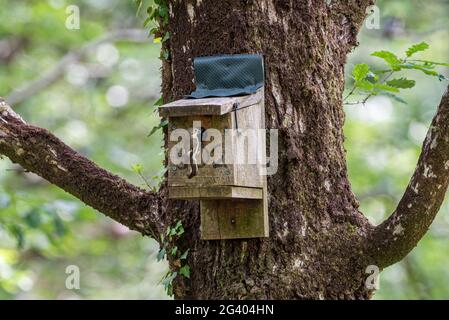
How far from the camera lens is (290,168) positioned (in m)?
2.53

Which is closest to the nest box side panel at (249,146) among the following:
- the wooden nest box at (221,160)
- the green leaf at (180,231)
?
the wooden nest box at (221,160)

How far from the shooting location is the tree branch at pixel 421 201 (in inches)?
92.6

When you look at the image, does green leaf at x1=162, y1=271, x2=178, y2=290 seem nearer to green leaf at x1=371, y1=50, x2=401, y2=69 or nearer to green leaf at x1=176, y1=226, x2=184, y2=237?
green leaf at x1=176, y1=226, x2=184, y2=237

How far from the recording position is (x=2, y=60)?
31.9 ft

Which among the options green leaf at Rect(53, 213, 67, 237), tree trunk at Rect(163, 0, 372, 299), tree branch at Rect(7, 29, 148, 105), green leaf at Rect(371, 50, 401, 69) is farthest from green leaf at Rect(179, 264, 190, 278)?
tree branch at Rect(7, 29, 148, 105)

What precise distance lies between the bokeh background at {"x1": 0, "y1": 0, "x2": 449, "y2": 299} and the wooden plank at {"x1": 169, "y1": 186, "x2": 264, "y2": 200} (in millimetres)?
3944

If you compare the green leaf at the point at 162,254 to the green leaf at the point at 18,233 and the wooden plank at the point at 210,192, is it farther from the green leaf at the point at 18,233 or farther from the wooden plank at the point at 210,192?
the green leaf at the point at 18,233

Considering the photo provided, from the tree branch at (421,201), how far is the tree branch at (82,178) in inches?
31.6

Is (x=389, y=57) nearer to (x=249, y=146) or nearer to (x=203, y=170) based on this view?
(x=249, y=146)

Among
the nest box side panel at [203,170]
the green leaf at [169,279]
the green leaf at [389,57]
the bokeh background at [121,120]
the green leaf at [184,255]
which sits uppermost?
the green leaf at [389,57]

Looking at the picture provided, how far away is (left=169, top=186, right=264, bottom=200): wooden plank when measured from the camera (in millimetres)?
2334

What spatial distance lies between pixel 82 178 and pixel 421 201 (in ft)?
4.03

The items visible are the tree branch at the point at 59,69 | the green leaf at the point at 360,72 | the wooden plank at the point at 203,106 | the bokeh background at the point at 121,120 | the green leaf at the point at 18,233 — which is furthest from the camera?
the tree branch at the point at 59,69
